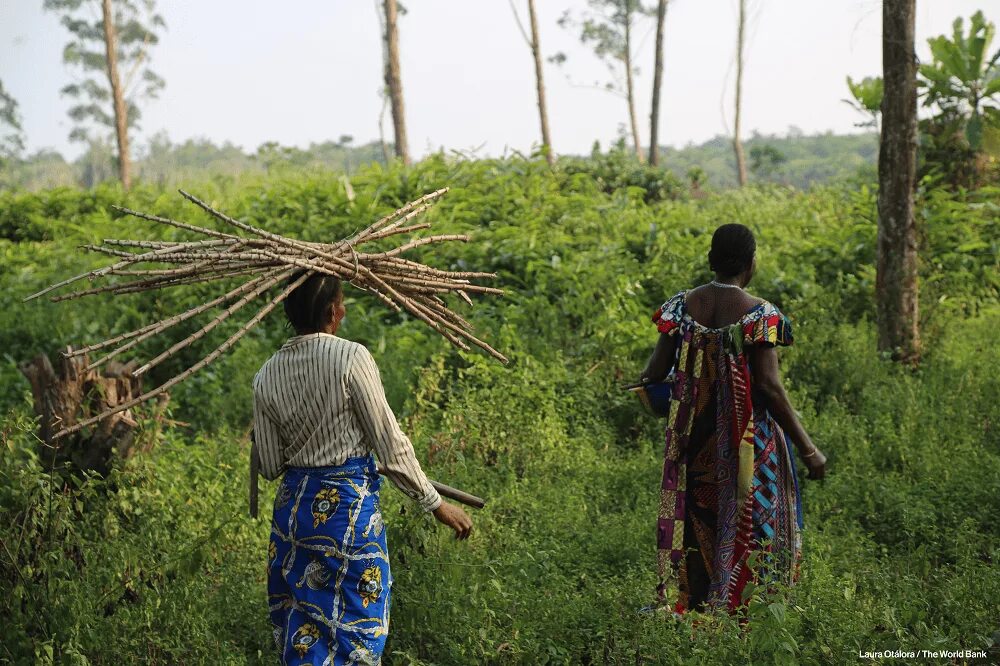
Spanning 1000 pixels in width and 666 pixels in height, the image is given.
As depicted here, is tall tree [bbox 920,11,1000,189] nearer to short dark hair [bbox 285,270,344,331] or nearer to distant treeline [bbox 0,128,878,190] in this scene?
short dark hair [bbox 285,270,344,331]

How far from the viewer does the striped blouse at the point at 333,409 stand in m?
2.93

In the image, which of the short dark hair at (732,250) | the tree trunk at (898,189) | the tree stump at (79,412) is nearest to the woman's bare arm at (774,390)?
the short dark hair at (732,250)

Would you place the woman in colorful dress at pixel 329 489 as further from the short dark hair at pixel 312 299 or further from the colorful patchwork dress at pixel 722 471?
the colorful patchwork dress at pixel 722 471

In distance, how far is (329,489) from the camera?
2936 millimetres

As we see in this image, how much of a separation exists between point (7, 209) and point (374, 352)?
30.4 feet

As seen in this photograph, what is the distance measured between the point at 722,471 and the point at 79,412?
3.33 metres

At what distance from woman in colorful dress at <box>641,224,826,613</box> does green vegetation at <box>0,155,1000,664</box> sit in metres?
0.23

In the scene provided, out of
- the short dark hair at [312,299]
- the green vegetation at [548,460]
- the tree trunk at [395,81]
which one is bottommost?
the green vegetation at [548,460]

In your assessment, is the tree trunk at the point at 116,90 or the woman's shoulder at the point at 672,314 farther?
the tree trunk at the point at 116,90

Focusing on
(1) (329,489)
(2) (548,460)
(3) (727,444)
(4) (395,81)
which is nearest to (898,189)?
(2) (548,460)

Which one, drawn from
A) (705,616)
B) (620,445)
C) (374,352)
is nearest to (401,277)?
(705,616)

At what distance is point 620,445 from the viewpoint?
671 cm

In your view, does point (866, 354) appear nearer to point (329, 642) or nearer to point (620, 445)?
point (620, 445)

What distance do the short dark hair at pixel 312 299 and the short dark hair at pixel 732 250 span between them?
1533 millimetres
